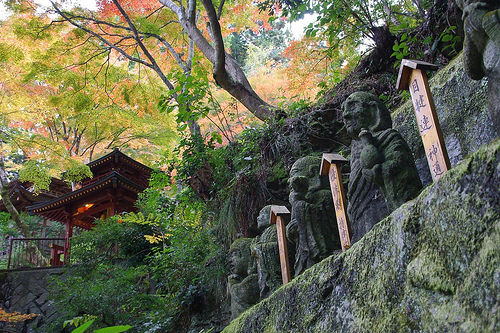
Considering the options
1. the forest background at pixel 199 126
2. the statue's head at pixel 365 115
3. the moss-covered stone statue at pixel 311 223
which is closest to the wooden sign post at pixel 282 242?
the moss-covered stone statue at pixel 311 223

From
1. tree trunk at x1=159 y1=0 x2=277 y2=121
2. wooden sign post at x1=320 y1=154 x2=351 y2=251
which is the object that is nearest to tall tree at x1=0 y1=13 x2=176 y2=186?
tree trunk at x1=159 y1=0 x2=277 y2=121

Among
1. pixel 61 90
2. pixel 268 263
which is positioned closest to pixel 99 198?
pixel 61 90

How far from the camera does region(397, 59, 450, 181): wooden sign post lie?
2428 millimetres

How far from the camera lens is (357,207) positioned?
11.7 ft

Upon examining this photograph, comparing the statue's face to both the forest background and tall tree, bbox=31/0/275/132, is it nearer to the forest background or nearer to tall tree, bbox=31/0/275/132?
the forest background

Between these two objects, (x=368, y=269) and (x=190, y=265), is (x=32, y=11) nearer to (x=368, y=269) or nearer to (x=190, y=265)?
(x=190, y=265)

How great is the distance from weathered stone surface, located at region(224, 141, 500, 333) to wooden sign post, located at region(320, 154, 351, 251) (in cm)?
36

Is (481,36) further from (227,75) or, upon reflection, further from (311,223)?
(227,75)

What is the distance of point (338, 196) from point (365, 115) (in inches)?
36.0

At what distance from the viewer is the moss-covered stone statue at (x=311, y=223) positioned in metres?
4.00

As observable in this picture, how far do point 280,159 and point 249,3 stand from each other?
328 inches

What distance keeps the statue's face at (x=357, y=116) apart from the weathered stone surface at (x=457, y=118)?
890mm

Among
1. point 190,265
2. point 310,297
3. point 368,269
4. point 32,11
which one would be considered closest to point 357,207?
point 310,297

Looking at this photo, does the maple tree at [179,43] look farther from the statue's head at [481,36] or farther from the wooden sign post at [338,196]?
the statue's head at [481,36]
